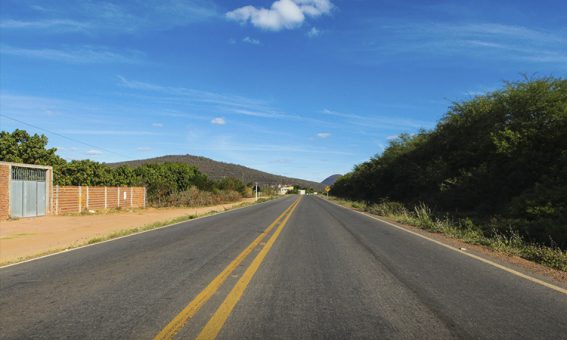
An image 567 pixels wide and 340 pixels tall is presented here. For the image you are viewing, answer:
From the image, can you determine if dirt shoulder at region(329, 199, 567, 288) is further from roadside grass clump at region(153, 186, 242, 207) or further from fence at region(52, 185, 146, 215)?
roadside grass clump at region(153, 186, 242, 207)

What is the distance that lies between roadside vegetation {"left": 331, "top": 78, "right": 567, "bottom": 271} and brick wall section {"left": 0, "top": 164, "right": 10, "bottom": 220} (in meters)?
22.0

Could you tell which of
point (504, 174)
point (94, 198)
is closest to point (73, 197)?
point (94, 198)

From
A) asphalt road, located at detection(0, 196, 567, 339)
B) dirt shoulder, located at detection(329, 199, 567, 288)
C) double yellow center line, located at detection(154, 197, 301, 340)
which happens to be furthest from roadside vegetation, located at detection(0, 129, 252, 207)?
dirt shoulder, located at detection(329, 199, 567, 288)

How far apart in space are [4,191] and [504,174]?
27449 mm

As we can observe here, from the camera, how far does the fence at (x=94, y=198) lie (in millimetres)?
30578

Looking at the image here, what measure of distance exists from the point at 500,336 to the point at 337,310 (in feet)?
6.22

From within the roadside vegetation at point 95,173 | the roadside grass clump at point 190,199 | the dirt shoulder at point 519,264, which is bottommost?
the dirt shoulder at point 519,264

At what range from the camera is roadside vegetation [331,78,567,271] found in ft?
47.0

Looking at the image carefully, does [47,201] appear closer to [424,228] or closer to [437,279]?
[424,228]

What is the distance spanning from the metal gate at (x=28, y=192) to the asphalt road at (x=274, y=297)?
17.6 m

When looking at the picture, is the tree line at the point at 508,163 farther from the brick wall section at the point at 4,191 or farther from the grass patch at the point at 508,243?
the brick wall section at the point at 4,191

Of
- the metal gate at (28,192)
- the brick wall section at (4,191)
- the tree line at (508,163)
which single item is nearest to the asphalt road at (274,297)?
the tree line at (508,163)

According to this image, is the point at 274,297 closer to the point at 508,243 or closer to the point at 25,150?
the point at 508,243

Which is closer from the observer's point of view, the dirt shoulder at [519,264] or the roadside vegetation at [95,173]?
the dirt shoulder at [519,264]
